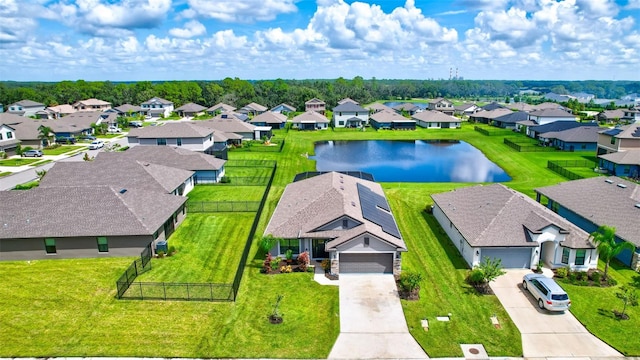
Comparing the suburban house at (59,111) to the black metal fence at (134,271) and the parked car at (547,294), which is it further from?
the parked car at (547,294)

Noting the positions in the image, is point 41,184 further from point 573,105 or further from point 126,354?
point 573,105

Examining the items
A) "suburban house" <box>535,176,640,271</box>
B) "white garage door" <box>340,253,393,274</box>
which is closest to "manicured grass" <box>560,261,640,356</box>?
"suburban house" <box>535,176,640,271</box>

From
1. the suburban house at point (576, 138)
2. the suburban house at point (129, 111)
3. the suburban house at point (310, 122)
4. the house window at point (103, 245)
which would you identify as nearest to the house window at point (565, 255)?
the house window at point (103, 245)

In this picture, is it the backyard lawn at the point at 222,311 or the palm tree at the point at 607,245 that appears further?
the palm tree at the point at 607,245

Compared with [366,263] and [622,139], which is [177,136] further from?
[622,139]

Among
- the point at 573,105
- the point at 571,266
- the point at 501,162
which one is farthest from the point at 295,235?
the point at 573,105

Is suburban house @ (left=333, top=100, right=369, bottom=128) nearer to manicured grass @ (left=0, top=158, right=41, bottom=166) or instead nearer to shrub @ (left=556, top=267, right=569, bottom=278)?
manicured grass @ (left=0, top=158, right=41, bottom=166)

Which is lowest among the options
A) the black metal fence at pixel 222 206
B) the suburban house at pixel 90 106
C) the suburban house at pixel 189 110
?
the black metal fence at pixel 222 206
